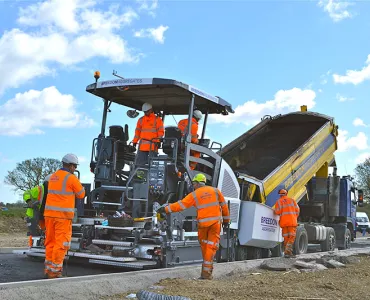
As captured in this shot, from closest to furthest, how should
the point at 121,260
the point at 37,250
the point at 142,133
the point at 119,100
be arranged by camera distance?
the point at 121,260, the point at 37,250, the point at 142,133, the point at 119,100

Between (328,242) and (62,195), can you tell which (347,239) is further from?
(62,195)

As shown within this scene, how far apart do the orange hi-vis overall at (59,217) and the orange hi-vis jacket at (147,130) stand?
220 cm

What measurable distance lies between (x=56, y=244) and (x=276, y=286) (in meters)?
2.72

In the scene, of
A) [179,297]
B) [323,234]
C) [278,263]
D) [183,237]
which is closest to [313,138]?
[323,234]

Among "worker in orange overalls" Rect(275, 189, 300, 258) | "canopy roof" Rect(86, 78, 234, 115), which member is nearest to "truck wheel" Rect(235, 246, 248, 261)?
"worker in orange overalls" Rect(275, 189, 300, 258)

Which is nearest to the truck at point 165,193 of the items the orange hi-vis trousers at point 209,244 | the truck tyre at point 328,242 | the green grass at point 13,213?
the orange hi-vis trousers at point 209,244

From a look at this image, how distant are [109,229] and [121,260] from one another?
0.92m

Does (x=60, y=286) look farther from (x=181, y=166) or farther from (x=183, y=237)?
(x=181, y=166)

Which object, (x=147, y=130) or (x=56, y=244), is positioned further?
(x=147, y=130)

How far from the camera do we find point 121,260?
696 centimetres

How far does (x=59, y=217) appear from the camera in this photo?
6.14 m

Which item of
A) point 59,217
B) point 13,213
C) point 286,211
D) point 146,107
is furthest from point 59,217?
point 13,213

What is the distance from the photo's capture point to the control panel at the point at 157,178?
774 centimetres

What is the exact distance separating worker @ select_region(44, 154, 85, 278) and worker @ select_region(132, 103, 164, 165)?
2154 mm
